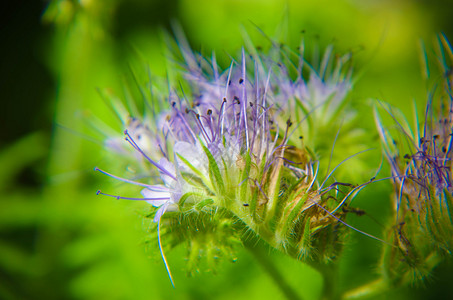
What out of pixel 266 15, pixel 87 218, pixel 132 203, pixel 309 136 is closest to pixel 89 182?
pixel 87 218

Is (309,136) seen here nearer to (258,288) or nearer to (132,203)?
(132,203)

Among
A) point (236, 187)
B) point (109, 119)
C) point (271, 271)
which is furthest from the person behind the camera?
point (109, 119)

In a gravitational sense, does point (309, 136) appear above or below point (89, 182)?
below

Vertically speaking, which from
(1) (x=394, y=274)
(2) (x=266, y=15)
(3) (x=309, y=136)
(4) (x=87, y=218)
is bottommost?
(1) (x=394, y=274)

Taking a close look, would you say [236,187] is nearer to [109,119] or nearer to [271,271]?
[271,271]

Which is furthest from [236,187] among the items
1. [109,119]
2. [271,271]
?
[109,119]

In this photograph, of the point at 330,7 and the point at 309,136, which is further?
the point at 330,7

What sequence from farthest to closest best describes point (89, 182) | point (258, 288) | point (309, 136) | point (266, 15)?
point (266, 15)
point (89, 182)
point (258, 288)
point (309, 136)

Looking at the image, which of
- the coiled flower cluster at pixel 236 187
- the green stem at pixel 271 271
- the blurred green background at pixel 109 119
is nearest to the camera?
the coiled flower cluster at pixel 236 187
